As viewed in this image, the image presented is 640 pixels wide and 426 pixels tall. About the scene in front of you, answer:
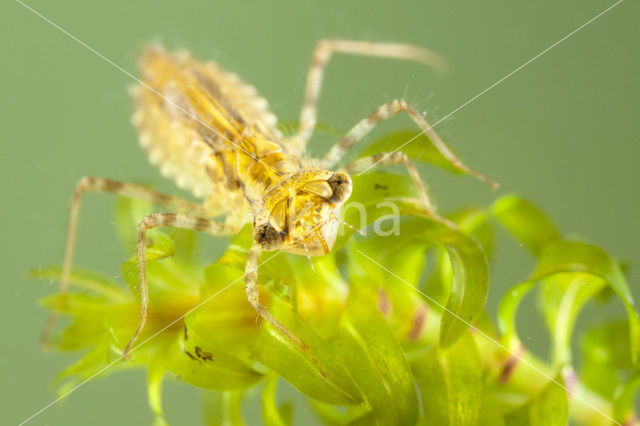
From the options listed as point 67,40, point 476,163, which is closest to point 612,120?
point 476,163

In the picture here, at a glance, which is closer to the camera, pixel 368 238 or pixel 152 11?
pixel 368 238

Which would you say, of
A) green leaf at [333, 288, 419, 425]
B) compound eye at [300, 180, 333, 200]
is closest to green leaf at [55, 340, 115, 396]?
green leaf at [333, 288, 419, 425]

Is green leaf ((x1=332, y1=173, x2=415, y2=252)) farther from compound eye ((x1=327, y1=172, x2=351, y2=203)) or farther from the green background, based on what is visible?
the green background

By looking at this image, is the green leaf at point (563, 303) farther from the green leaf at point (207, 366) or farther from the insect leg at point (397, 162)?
the green leaf at point (207, 366)

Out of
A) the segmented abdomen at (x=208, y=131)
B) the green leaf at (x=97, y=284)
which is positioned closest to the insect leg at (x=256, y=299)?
the green leaf at (x=97, y=284)

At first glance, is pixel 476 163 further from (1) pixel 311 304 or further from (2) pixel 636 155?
(1) pixel 311 304

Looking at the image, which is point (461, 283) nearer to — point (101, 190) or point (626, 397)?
point (626, 397)
